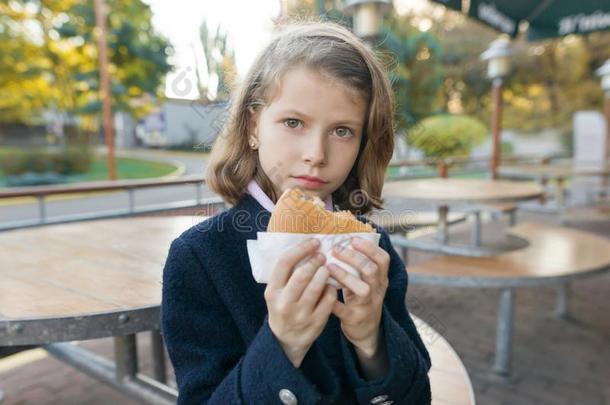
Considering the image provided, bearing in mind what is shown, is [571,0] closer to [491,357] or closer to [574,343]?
[574,343]

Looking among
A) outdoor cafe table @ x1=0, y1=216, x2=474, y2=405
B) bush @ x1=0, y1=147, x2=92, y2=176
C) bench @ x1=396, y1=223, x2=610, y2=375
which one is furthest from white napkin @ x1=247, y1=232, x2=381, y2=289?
bush @ x1=0, y1=147, x2=92, y2=176

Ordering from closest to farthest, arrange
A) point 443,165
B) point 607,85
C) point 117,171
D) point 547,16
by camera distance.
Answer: point 547,16, point 443,165, point 607,85, point 117,171

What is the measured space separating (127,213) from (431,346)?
318cm

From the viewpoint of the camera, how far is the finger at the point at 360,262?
73 cm

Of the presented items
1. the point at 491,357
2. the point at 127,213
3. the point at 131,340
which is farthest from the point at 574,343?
the point at 127,213

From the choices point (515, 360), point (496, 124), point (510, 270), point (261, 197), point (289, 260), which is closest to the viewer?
point (289, 260)

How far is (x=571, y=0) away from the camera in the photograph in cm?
444

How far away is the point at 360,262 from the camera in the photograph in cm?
74

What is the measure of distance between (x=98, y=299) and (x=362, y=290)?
857 millimetres

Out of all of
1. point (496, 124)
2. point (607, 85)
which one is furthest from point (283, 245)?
point (607, 85)

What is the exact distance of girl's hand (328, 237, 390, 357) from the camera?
2.39 feet

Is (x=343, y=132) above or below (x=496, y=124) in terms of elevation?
below

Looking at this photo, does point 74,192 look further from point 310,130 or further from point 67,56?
point 67,56

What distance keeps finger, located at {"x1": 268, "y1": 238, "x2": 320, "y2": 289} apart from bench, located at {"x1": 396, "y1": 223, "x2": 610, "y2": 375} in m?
1.99
